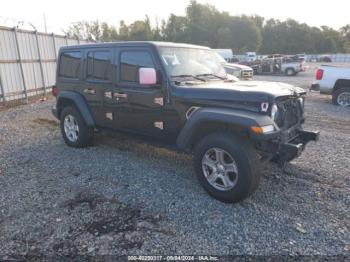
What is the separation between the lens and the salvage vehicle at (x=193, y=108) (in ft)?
11.3

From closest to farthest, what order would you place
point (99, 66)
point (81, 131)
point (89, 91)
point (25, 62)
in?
1. point (99, 66)
2. point (89, 91)
3. point (81, 131)
4. point (25, 62)

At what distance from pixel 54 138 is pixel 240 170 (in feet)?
15.4

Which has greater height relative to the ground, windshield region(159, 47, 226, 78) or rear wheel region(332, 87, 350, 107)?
windshield region(159, 47, 226, 78)

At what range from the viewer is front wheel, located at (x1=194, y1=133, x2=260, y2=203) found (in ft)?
11.1

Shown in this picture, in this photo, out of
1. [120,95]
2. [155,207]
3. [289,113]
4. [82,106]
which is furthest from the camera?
[82,106]

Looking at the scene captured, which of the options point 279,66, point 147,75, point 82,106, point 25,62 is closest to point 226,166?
point 147,75

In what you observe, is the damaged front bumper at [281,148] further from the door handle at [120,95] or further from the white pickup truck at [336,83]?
the white pickup truck at [336,83]

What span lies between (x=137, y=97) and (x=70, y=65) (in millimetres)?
1974

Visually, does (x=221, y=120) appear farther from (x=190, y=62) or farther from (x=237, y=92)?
(x=190, y=62)

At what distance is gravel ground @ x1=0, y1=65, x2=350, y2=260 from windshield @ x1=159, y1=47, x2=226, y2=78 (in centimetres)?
150

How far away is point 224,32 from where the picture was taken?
68500 mm

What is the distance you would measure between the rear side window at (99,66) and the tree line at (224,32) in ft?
194

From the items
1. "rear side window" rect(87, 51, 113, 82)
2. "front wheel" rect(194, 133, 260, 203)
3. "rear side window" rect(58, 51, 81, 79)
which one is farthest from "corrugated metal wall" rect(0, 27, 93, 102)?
"front wheel" rect(194, 133, 260, 203)

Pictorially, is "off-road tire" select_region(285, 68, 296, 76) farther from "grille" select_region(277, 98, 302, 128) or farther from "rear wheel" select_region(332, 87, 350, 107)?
"grille" select_region(277, 98, 302, 128)
